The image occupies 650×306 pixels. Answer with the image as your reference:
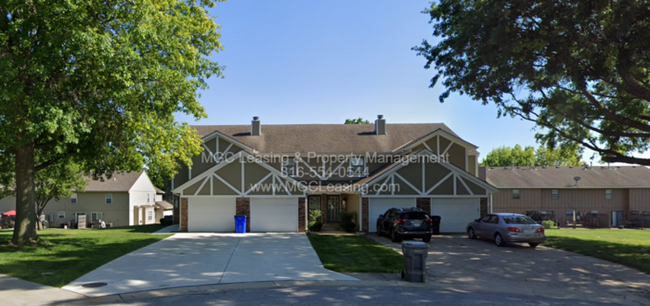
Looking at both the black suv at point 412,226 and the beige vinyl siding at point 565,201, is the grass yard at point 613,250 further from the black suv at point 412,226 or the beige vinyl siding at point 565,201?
the beige vinyl siding at point 565,201

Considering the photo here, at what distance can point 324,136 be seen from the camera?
1316 inches

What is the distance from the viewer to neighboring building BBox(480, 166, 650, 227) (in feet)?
144

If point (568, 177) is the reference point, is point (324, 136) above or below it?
above

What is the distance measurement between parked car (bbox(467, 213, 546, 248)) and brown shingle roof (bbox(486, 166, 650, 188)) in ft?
90.4

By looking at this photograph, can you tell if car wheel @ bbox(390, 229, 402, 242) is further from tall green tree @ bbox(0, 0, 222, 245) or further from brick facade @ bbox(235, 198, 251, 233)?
tall green tree @ bbox(0, 0, 222, 245)

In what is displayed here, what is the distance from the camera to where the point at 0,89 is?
1224 centimetres

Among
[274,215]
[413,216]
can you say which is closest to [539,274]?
[413,216]

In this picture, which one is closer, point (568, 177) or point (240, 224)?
point (240, 224)

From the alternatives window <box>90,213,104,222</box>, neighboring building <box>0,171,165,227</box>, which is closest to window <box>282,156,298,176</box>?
neighboring building <box>0,171,165,227</box>

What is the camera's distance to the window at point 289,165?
101 ft

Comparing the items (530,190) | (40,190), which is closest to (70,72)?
(40,190)

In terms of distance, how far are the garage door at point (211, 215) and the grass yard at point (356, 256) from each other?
6644mm

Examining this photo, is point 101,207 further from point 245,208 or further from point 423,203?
point 423,203

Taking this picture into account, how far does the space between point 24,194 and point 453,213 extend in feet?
68.7
